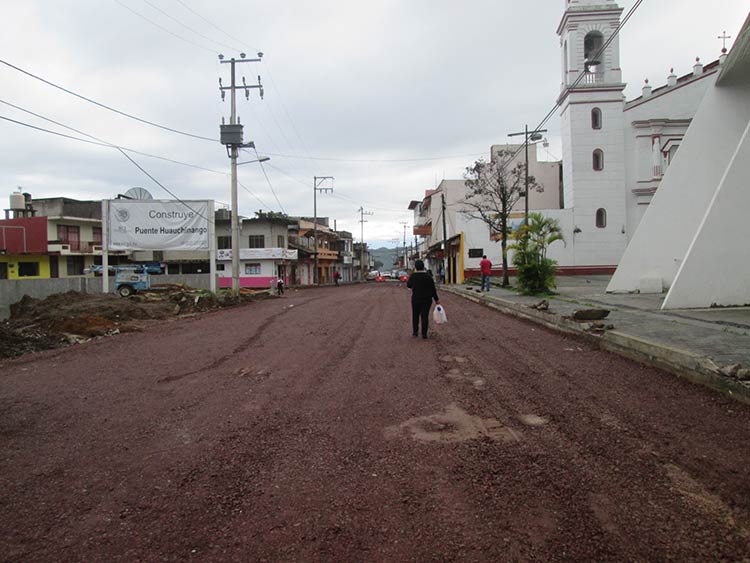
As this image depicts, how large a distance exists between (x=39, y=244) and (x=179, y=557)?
48070mm

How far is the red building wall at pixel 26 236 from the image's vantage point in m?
42.2

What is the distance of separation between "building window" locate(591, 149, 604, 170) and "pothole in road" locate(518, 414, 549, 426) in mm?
37292

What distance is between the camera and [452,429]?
181 inches

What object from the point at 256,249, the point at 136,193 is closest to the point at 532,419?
the point at 136,193

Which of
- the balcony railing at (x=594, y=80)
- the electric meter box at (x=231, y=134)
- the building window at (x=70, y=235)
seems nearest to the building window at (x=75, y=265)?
the building window at (x=70, y=235)

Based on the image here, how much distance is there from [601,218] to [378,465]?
126 feet

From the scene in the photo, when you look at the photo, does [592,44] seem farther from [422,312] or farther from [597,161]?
[422,312]

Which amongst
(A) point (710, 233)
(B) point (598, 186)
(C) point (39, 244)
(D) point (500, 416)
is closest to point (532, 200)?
(B) point (598, 186)

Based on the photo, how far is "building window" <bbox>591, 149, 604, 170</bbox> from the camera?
125ft

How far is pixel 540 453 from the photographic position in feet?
13.0

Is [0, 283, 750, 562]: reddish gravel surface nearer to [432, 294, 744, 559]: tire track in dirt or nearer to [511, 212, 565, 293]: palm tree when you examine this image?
[432, 294, 744, 559]: tire track in dirt

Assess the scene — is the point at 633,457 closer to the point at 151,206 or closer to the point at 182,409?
the point at 182,409

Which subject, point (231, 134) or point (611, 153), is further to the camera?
point (611, 153)

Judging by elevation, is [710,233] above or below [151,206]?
below
